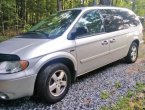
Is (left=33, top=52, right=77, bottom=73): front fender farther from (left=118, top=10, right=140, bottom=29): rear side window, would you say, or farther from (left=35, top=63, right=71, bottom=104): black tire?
(left=118, top=10, right=140, bottom=29): rear side window

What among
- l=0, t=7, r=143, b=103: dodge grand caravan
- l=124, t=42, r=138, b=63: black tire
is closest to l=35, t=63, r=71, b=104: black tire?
l=0, t=7, r=143, b=103: dodge grand caravan

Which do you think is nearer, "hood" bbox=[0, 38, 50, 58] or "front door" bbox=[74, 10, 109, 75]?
"hood" bbox=[0, 38, 50, 58]

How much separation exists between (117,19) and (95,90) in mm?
2503

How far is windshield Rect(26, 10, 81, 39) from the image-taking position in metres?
5.51

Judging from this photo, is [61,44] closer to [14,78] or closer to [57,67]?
[57,67]

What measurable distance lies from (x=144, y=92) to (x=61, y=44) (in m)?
2.01

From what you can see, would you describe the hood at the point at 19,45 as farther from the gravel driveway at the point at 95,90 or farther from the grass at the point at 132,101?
the grass at the point at 132,101

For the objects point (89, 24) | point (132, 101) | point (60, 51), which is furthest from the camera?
point (89, 24)

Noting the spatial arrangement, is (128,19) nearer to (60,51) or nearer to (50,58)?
(60,51)

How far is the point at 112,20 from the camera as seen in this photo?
22.9 feet

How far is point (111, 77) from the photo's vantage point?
6.59m

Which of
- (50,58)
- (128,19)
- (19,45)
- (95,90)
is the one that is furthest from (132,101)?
(128,19)

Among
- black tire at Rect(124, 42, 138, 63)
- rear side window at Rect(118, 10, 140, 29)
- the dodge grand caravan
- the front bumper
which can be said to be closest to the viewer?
the front bumper

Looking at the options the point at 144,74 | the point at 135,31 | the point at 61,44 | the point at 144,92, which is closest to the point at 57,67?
the point at 61,44
